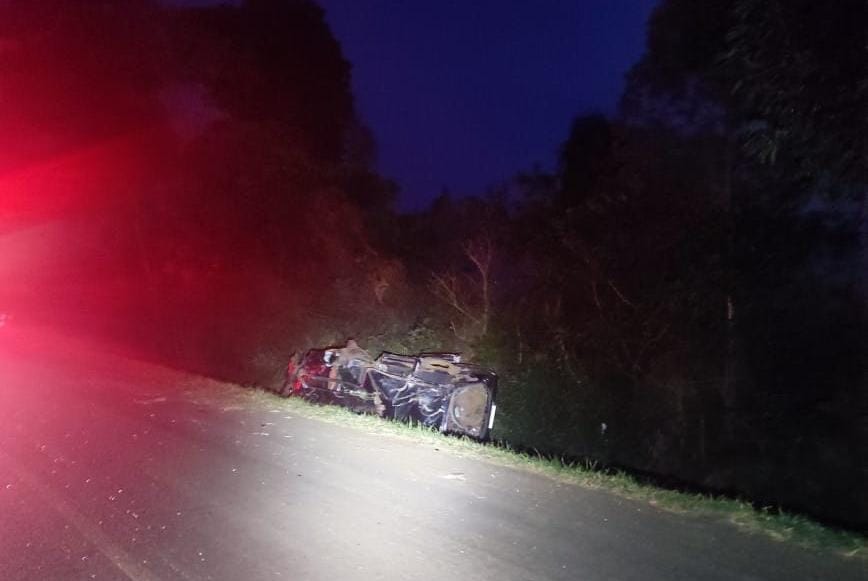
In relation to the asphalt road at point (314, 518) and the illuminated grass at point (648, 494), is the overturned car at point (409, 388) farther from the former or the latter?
the asphalt road at point (314, 518)

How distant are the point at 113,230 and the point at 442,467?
2508 centimetres

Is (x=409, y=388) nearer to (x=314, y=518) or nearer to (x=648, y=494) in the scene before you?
(x=648, y=494)

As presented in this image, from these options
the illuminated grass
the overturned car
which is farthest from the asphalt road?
the overturned car

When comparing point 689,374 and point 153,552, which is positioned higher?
point 689,374

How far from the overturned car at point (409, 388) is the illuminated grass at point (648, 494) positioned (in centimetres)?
236

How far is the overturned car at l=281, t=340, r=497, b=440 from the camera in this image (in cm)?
1364

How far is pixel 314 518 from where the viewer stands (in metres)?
6.46

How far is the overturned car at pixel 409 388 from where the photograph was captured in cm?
1364

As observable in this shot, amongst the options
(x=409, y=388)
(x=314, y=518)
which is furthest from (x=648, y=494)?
(x=409, y=388)

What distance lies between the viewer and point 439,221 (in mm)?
20844

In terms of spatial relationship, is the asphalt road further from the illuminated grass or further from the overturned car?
the overturned car

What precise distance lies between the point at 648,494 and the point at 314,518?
10.1 ft

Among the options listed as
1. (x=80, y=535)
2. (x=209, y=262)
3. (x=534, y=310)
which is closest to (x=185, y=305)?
(x=209, y=262)

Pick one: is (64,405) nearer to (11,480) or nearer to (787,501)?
(11,480)
